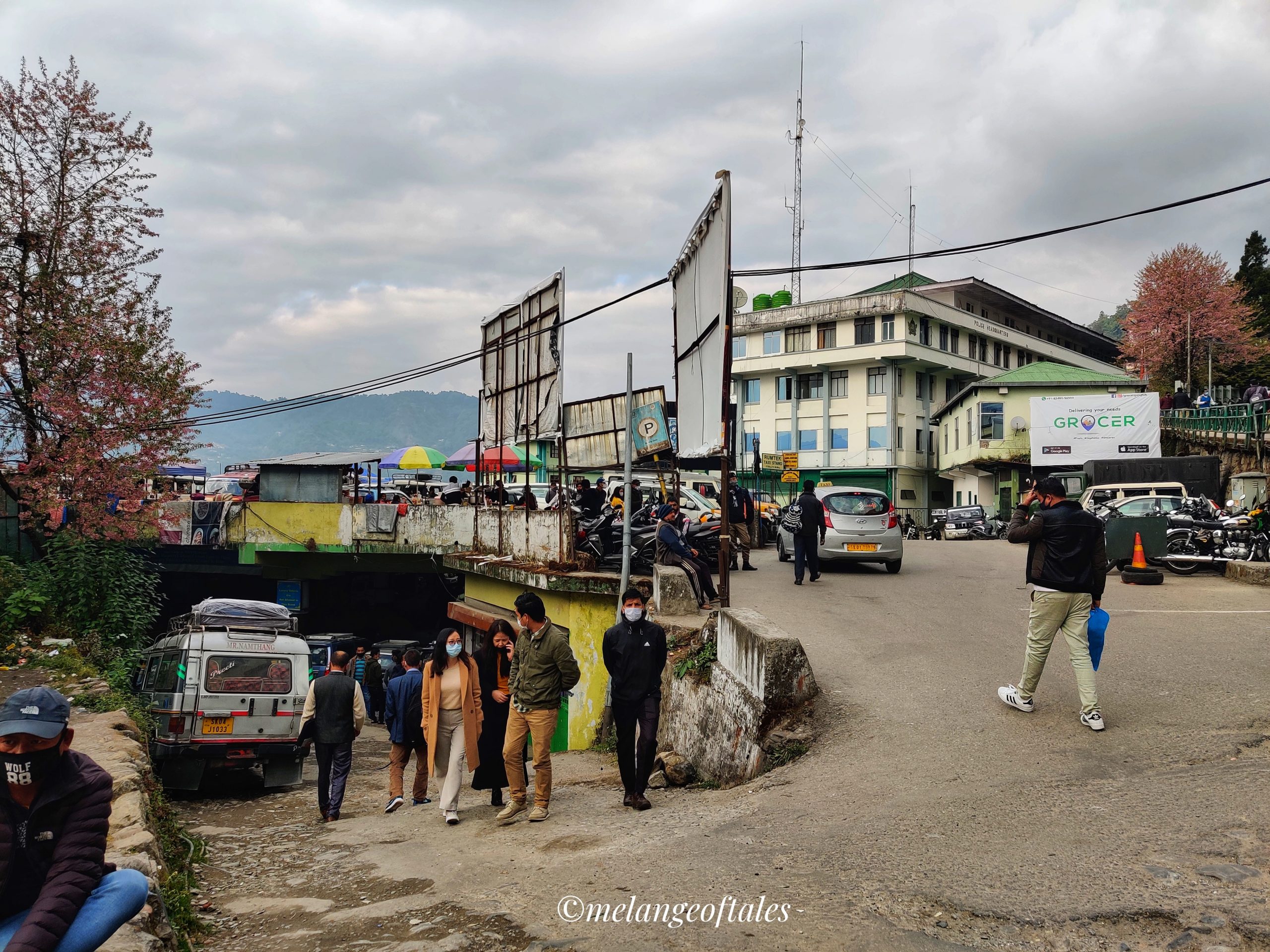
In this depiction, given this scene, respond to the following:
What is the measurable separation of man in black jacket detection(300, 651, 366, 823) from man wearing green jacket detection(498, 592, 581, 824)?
2.28 metres

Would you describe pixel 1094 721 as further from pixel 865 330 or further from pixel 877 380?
pixel 877 380

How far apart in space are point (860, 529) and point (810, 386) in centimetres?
4132

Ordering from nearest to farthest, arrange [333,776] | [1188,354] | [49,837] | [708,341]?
[49,837] → [333,776] → [708,341] → [1188,354]

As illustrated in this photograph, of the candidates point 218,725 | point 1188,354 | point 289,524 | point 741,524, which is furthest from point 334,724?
point 1188,354

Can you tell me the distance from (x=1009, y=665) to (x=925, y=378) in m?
50.1

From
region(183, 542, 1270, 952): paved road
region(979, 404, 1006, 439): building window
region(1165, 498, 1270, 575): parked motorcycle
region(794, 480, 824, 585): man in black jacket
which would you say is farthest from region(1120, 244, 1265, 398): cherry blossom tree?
region(183, 542, 1270, 952): paved road

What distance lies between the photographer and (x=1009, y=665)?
29.8 ft

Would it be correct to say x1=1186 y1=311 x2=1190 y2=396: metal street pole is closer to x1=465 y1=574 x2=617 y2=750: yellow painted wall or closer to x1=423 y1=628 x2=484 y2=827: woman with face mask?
x1=465 y1=574 x2=617 y2=750: yellow painted wall

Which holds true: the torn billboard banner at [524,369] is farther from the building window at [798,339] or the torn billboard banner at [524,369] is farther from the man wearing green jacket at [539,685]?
the building window at [798,339]

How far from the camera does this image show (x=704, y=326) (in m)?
11.4

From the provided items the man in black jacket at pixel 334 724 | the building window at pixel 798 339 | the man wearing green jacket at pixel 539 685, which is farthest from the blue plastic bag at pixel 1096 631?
the building window at pixel 798 339

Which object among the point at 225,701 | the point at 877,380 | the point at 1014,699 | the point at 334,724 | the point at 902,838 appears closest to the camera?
the point at 902,838

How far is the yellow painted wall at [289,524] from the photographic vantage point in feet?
82.7

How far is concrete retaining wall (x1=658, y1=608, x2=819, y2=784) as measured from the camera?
25.1ft
